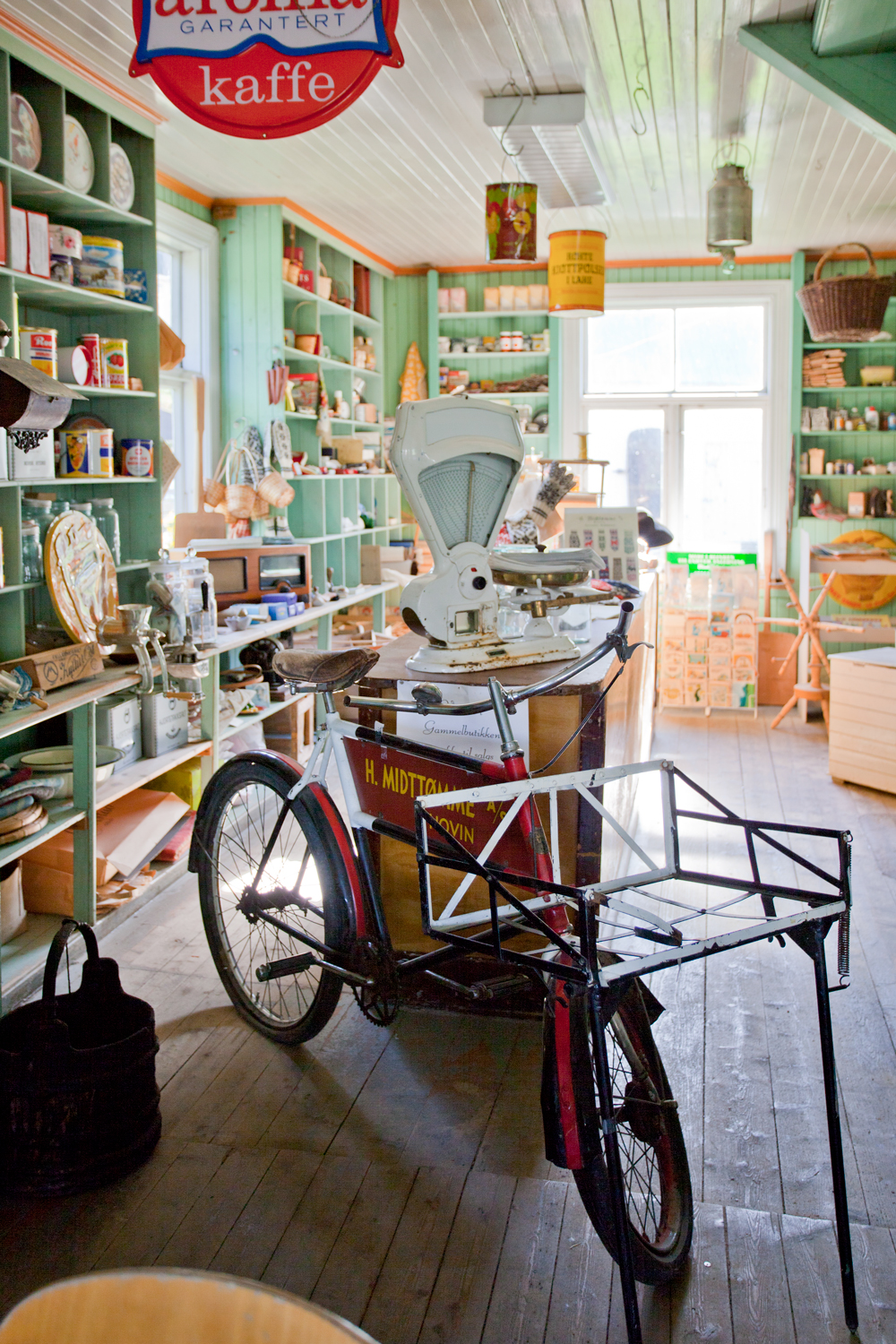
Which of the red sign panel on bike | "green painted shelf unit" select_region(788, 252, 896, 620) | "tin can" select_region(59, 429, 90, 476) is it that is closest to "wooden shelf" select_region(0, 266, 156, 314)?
"tin can" select_region(59, 429, 90, 476)

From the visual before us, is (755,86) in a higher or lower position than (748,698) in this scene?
higher

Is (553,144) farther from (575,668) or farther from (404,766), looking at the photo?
(575,668)

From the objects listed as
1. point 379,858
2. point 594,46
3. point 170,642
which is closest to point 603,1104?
point 379,858

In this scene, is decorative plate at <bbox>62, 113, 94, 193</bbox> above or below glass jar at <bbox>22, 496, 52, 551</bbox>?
above

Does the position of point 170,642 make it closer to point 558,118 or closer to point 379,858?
point 379,858

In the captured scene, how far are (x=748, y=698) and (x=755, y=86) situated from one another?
164 inches

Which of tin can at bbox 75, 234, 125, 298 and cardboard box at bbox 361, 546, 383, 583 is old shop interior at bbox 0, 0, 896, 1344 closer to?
tin can at bbox 75, 234, 125, 298

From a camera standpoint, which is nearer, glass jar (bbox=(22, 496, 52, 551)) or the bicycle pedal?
the bicycle pedal

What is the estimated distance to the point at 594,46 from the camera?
4.13 meters

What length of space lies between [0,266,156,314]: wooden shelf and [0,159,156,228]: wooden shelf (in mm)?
287

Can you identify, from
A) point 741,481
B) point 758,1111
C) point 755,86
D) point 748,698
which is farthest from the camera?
point 741,481

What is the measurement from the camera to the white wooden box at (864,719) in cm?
559

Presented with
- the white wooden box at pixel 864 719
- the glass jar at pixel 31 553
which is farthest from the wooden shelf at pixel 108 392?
the white wooden box at pixel 864 719

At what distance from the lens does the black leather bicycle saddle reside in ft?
8.98
